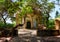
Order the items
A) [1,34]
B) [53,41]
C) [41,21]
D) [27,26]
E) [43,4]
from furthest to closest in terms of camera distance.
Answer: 1. [27,26]
2. [41,21]
3. [43,4]
4. [1,34]
5. [53,41]

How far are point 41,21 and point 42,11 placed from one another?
3466 mm

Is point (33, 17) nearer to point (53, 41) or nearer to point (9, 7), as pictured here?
point (9, 7)

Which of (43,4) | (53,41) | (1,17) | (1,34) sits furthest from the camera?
(43,4)

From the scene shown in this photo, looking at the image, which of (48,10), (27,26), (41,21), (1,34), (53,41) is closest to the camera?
(53,41)

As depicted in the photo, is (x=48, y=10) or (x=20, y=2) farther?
(x=48, y=10)

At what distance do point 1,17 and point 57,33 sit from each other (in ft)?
29.0

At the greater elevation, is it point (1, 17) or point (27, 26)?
point (1, 17)

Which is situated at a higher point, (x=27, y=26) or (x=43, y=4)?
(x=43, y=4)

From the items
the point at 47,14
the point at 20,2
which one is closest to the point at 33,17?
the point at 47,14

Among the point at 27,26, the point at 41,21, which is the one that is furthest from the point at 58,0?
the point at 27,26

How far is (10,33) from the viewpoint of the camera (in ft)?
53.7

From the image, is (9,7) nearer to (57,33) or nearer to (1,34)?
(1,34)

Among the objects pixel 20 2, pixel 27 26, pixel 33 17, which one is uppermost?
pixel 20 2

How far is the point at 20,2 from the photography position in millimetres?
16766
